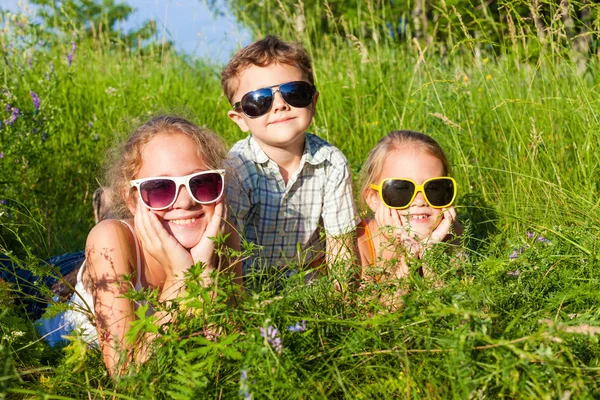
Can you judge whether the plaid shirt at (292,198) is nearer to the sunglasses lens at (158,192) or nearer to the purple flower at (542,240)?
the sunglasses lens at (158,192)

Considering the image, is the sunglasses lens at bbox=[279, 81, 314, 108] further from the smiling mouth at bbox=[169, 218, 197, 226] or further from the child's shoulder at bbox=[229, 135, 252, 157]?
the smiling mouth at bbox=[169, 218, 197, 226]

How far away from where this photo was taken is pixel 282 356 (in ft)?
5.19

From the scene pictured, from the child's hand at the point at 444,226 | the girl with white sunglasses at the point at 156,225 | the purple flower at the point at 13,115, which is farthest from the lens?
the purple flower at the point at 13,115

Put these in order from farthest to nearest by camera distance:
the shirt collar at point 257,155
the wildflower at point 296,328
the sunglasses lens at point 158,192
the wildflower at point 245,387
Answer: the shirt collar at point 257,155 → the sunglasses lens at point 158,192 → the wildflower at point 296,328 → the wildflower at point 245,387

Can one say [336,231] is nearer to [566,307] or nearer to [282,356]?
[566,307]

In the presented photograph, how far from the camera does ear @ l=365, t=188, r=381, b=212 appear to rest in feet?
10.3

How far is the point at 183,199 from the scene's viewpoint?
7.86 ft

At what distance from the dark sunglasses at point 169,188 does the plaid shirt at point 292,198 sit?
647mm

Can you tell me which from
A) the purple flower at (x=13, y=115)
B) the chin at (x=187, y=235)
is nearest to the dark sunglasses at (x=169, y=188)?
the chin at (x=187, y=235)

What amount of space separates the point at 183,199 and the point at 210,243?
21 centimetres

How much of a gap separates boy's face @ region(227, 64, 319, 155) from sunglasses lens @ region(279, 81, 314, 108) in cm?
2

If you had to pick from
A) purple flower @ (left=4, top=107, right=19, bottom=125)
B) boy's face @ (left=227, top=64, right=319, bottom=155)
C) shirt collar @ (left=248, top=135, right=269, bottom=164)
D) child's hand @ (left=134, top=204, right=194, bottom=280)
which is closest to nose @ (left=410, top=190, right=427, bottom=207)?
boy's face @ (left=227, top=64, right=319, bottom=155)

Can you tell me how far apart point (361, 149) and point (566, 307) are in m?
2.55

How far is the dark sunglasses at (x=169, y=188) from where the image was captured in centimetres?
238
